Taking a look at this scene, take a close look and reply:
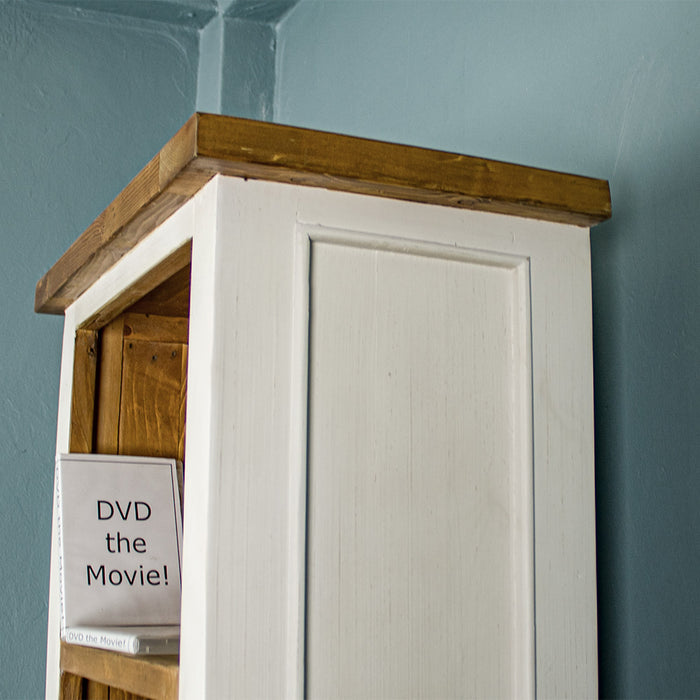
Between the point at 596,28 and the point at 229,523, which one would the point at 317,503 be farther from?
the point at 596,28

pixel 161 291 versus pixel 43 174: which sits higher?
pixel 43 174

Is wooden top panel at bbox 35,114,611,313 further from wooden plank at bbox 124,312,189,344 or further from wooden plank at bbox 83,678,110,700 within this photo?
wooden plank at bbox 83,678,110,700

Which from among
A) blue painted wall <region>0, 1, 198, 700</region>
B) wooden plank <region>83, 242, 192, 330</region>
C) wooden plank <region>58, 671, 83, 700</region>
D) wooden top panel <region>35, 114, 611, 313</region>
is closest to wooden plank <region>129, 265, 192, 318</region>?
wooden plank <region>83, 242, 192, 330</region>

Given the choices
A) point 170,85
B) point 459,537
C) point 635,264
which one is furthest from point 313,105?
point 459,537

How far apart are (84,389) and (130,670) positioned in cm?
52

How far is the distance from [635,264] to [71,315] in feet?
2.74

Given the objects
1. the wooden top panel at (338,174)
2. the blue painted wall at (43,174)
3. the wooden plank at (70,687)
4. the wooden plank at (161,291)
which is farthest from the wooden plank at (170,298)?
the wooden plank at (70,687)

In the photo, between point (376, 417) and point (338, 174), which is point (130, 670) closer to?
point (376, 417)

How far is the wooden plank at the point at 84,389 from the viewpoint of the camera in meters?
1.38

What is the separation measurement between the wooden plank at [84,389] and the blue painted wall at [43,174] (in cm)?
28

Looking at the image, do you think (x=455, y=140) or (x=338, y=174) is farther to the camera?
(x=455, y=140)

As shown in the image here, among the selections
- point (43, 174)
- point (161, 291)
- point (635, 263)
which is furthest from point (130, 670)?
point (43, 174)

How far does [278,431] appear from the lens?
809mm

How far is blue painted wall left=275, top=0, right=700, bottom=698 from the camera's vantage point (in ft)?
3.06
